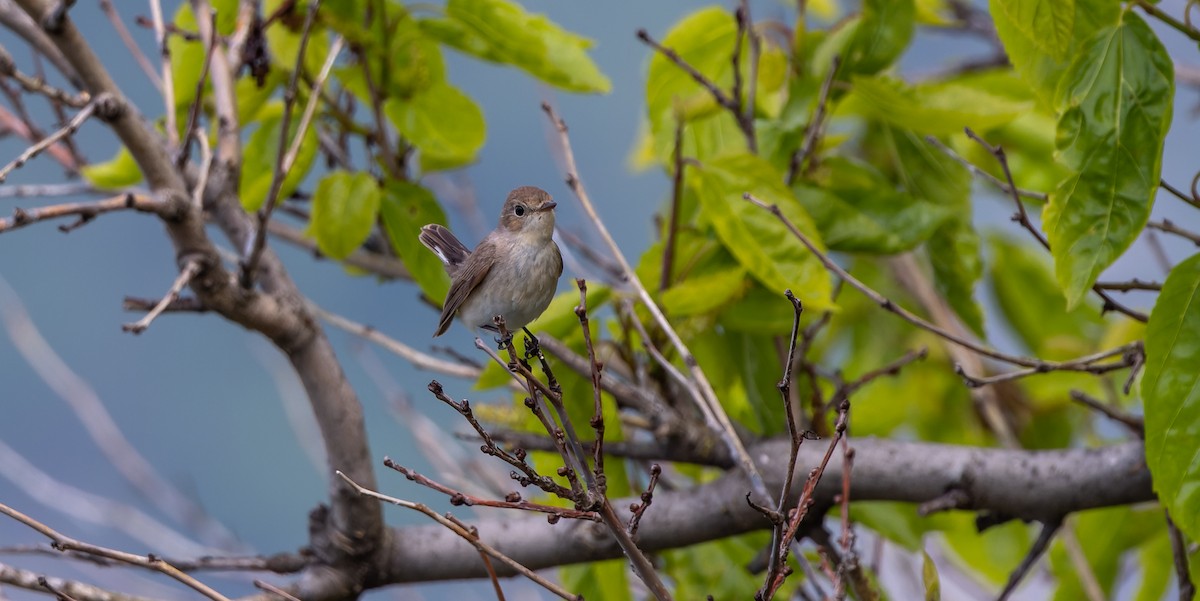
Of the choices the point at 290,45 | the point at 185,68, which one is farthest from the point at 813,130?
the point at 185,68

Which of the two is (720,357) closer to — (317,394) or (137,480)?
(317,394)

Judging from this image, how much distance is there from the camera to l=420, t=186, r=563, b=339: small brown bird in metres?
1.99

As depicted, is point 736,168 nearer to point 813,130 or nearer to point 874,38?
point 813,130

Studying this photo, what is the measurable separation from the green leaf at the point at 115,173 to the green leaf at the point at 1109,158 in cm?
240

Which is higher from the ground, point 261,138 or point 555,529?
point 261,138

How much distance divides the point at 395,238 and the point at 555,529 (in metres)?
0.80

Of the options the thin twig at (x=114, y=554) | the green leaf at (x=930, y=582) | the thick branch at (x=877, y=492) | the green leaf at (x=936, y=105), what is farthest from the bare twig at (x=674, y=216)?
the thin twig at (x=114, y=554)

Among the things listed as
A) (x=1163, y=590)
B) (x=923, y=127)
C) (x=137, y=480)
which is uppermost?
(x=137, y=480)

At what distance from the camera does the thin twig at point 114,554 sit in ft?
5.70

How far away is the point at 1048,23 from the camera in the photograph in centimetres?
192

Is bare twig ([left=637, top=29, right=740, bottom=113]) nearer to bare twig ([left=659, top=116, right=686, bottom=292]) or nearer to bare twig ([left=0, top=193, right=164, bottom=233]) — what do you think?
bare twig ([left=659, top=116, right=686, bottom=292])

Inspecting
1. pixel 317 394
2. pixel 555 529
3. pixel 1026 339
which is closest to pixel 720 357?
pixel 555 529

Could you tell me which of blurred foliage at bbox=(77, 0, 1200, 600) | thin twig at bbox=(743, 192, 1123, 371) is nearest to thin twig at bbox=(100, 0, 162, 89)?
blurred foliage at bbox=(77, 0, 1200, 600)

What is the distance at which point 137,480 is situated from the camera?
416 centimetres
